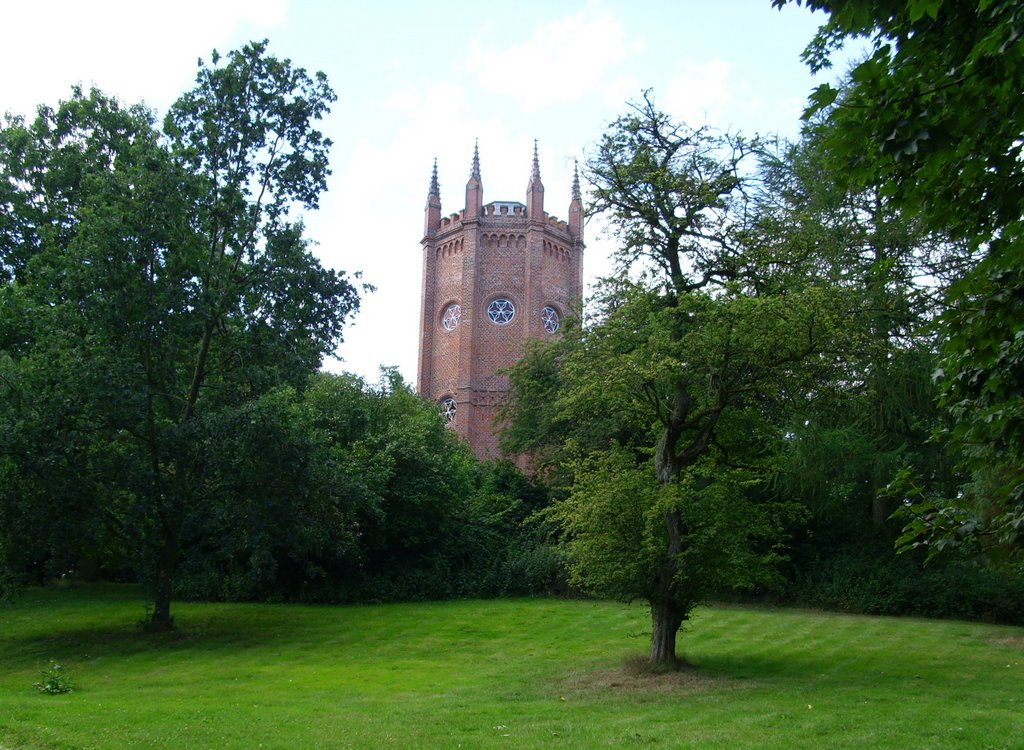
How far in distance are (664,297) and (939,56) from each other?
1127 cm

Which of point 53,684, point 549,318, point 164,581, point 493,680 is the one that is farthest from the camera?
point 549,318

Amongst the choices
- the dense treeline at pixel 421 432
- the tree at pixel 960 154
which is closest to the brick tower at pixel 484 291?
the dense treeline at pixel 421 432

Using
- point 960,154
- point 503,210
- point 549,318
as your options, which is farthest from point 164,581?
point 503,210

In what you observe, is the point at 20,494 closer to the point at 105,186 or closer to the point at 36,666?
the point at 36,666

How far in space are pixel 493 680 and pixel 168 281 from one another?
11.3m

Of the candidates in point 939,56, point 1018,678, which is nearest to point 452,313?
point 1018,678

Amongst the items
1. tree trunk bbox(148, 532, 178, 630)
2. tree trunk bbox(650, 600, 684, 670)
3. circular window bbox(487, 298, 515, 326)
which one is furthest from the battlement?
tree trunk bbox(650, 600, 684, 670)

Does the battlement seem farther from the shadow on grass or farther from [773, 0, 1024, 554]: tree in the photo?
[773, 0, 1024, 554]: tree

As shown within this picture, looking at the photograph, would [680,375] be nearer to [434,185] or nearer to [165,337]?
[165,337]

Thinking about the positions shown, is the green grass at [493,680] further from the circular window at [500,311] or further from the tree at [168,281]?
the circular window at [500,311]

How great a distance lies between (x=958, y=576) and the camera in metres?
23.3

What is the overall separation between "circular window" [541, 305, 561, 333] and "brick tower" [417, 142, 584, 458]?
2.9 inches

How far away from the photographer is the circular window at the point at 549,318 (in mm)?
60000

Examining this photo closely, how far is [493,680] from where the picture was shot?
15.2m
